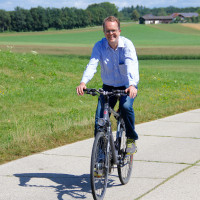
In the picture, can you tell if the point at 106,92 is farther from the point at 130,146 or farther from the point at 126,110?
the point at 130,146

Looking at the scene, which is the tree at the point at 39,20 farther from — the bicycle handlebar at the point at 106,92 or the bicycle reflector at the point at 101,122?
the bicycle reflector at the point at 101,122

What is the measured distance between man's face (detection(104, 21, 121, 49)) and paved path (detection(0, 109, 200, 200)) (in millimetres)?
1658

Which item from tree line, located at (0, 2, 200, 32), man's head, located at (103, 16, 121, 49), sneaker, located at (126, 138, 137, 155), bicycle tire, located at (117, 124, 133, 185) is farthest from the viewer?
tree line, located at (0, 2, 200, 32)

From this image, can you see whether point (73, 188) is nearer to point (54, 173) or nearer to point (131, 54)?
point (54, 173)

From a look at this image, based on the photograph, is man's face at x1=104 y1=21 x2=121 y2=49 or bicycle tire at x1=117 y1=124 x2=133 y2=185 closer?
man's face at x1=104 y1=21 x2=121 y2=49

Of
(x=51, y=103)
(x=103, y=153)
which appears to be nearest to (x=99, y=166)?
(x=103, y=153)

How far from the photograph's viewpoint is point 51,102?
13164 mm

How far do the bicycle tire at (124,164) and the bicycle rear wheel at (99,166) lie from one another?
1.82ft

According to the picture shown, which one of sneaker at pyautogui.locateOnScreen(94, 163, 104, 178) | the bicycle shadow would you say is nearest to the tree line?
the bicycle shadow

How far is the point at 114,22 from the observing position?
4992 mm

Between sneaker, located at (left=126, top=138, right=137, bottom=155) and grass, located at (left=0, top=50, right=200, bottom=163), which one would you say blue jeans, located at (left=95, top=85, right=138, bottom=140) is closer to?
sneaker, located at (left=126, top=138, right=137, bottom=155)

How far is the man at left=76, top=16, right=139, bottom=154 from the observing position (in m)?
5.03

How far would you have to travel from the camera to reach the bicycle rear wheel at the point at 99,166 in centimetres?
448

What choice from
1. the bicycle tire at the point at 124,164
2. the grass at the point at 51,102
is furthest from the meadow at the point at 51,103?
the bicycle tire at the point at 124,164
